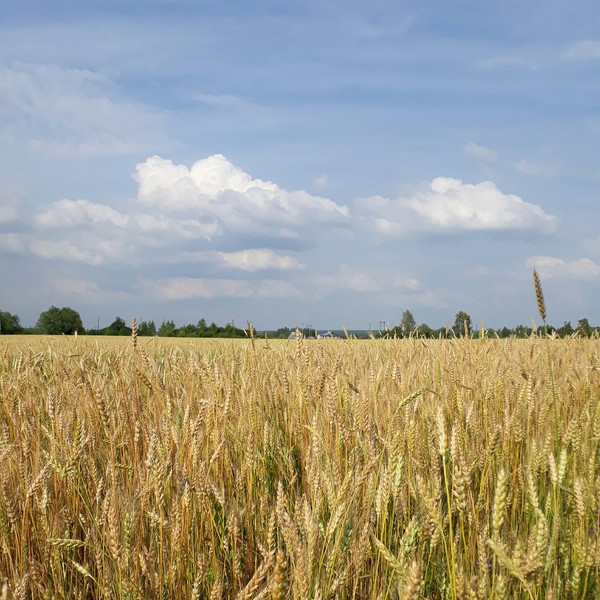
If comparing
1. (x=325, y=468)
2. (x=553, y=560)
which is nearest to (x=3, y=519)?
(x=325, y=468)

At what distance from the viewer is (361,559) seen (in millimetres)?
1447

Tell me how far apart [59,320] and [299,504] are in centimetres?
5428

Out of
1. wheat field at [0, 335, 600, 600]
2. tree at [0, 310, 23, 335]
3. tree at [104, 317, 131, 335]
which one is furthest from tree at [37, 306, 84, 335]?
wheat field at [0, 335, 600, 600]

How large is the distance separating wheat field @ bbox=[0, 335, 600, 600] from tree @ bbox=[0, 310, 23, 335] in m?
48.1

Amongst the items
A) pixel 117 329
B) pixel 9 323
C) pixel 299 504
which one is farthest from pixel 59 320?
pixel 299 504

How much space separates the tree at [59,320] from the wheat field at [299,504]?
5111cm

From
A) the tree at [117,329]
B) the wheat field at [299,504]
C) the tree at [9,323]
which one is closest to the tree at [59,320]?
the tree at [9,323]

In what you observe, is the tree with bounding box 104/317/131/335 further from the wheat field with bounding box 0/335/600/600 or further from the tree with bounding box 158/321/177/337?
the wheat field with bounding box 0/335/600/600

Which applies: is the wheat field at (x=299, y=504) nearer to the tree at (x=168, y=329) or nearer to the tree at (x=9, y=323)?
the tree at (x=168, y=329)

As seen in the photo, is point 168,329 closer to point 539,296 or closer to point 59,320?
point 59,320

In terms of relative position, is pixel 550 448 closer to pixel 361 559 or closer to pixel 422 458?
pixel 422 458

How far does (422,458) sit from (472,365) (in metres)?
1.83

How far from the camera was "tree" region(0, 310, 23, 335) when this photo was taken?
46.1 meters

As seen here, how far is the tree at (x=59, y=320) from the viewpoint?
1993 inches
